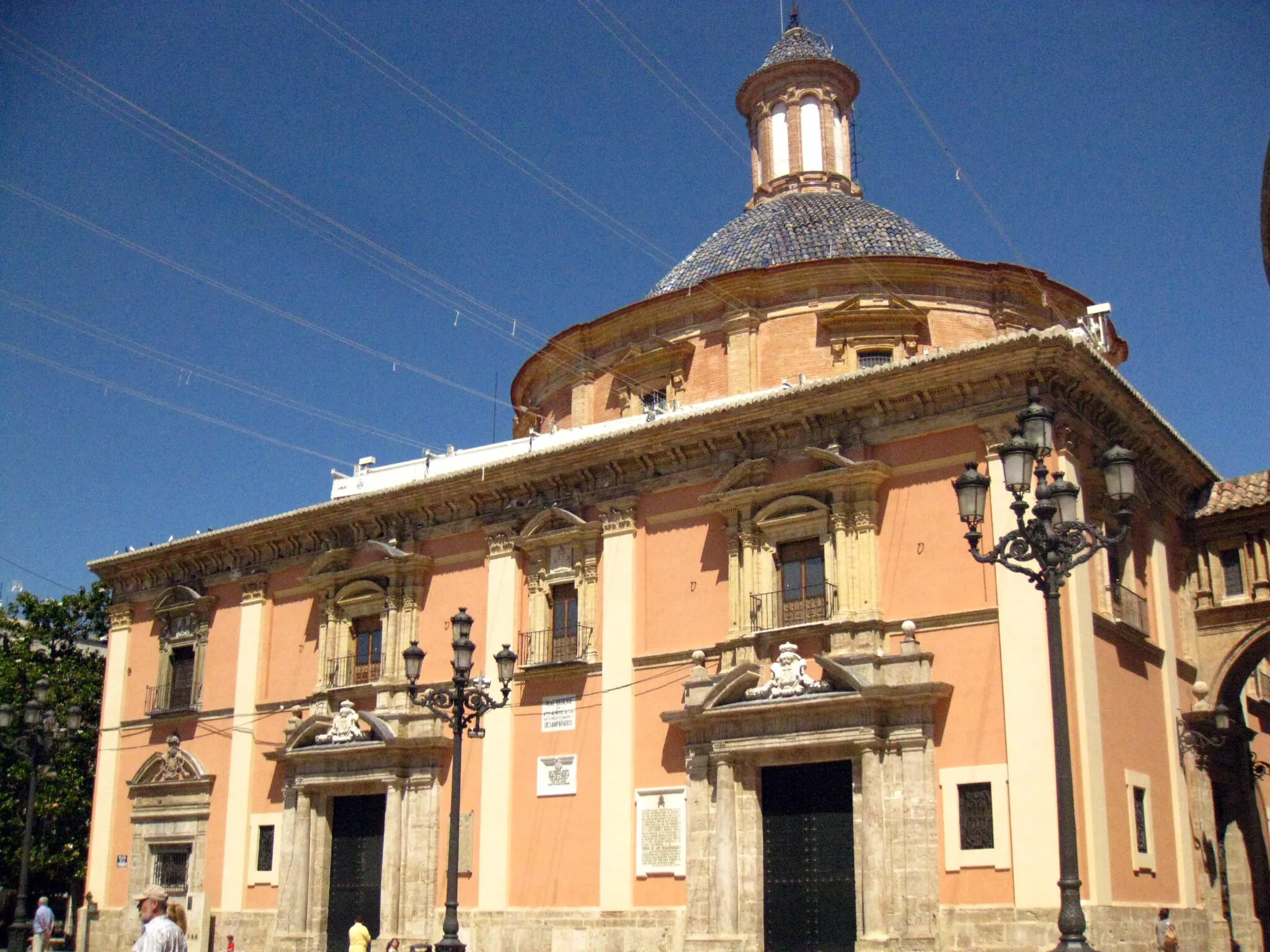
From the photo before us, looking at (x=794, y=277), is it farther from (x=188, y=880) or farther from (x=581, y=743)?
(x=188, y=880)

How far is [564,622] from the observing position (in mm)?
20562

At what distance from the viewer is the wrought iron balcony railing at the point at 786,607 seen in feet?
58.6

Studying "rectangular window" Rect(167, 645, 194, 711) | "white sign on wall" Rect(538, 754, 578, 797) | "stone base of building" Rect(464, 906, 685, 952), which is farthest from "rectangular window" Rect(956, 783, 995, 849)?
"rectangular window" Rect(167, 645, 194, 711)

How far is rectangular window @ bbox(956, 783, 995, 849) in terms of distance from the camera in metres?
15.9

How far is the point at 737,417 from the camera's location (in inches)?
741

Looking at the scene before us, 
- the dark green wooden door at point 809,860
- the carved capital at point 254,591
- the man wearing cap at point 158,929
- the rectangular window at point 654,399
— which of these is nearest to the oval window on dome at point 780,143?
the rectangular window at point 654,399

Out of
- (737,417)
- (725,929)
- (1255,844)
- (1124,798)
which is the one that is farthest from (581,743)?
(1255,844)

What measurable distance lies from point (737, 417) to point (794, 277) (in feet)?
14.3

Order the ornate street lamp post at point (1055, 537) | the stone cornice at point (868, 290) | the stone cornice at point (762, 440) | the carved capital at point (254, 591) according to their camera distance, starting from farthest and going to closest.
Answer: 1. the carved capital at point (254, 591)
2. the stone cornice at point (868, 290)
3. the stone cornice at point (762, 440)
4. the ornate street lamp post at point (1055, 537)

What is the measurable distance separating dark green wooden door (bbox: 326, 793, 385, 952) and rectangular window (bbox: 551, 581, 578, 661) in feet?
13.2

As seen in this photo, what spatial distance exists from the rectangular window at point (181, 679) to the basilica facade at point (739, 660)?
81 mm

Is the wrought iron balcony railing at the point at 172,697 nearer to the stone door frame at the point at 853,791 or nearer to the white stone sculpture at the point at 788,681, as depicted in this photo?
the stone door frame at the point at 853,791

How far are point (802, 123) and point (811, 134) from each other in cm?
32

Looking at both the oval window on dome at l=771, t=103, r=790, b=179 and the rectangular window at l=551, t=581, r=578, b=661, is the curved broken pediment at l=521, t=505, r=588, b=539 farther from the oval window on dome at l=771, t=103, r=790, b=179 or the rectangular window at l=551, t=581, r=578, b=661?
the oval window on dome at l=771, t=103, r=790, b=179
